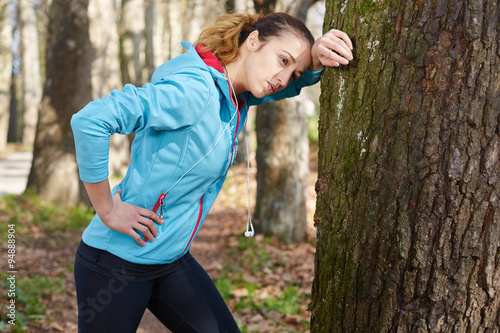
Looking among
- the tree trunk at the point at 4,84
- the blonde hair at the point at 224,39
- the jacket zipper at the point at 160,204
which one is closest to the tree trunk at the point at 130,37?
the tree trunk at the point at 4,84

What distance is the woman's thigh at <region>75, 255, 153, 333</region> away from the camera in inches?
85.7

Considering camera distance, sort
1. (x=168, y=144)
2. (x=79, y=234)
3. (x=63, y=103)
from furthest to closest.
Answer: (x=63, y=103) → (x=79, y=234) → (x=168, y=144)

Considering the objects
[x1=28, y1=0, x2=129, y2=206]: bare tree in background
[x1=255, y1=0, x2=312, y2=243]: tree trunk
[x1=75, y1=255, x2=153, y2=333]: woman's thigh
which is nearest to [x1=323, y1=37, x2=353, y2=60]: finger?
[x1=75, y1=255, x2=153, y2=333]: woman's thigh

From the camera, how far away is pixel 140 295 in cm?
227

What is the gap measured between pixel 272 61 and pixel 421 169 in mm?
915

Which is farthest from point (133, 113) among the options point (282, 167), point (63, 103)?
point (63, 103)

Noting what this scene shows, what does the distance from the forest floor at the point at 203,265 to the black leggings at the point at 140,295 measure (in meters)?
1.88

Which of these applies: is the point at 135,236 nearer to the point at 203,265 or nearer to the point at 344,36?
the point at 344,36

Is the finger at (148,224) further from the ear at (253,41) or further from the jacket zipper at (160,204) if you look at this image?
the ear at (253,41)

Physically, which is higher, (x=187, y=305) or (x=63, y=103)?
(x=63, y=103)

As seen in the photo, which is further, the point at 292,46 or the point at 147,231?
the point at 292,46

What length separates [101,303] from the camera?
85.6 inches

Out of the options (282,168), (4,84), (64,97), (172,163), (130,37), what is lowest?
(282,168)

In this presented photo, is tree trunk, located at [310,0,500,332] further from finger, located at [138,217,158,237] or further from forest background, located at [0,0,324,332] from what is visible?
forest background, located at [0,0,324,332]
